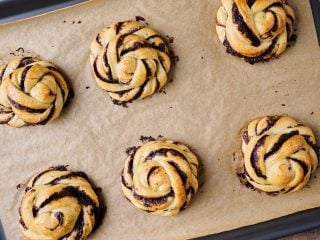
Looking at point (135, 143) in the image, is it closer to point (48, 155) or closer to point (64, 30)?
point (48, 155)

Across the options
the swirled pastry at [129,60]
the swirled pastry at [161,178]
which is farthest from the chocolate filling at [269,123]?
the swirled pastry at [129,60]

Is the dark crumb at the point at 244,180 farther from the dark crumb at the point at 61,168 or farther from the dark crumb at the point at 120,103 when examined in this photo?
the dark crumb at the point at 61,168

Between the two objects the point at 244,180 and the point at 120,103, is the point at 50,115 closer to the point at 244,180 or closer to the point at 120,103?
the point at 120,103

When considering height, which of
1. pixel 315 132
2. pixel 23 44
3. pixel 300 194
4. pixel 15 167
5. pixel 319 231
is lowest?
pixel 319 231

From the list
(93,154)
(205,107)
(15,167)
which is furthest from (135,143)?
(15,167)

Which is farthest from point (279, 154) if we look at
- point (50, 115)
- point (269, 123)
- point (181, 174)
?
point (50, 115)

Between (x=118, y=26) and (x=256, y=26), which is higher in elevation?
(x=118, y=26)

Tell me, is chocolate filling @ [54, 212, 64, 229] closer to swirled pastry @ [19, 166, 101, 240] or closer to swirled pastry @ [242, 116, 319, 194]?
swirled pastry @ [19, 166, 101, 240]

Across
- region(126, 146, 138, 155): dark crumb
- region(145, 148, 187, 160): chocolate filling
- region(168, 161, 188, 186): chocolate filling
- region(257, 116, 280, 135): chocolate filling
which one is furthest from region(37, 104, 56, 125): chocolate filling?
region(257, 116, 280, 135): chocolate filling
